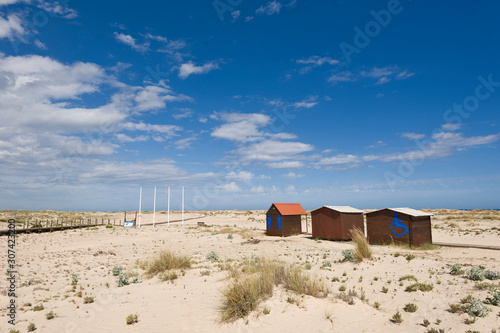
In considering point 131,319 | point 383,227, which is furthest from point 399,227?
point 131,319

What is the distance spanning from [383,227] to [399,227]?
4.14 feet

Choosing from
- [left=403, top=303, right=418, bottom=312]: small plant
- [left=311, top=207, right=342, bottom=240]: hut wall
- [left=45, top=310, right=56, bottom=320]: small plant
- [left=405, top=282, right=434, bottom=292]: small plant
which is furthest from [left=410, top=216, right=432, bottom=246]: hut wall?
[left=45, top=310, right=56, bottom=320]: small plant

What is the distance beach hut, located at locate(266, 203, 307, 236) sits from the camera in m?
33.0

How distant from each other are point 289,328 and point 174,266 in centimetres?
799

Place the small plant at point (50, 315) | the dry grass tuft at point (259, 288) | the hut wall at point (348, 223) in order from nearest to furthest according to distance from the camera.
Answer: the dry grass tuft at point (259, 288)
the small plant at point (50, 315)
the hut wall at point (348, 223)

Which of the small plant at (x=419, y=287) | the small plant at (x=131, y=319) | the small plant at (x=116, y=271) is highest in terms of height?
Answer: the small plant at (x=419, y=287)

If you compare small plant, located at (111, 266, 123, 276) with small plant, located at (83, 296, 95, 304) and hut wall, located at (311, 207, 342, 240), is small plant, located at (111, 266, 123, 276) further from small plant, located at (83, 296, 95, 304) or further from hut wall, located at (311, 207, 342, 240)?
hut wall, located at (311, 207, 342, 240)

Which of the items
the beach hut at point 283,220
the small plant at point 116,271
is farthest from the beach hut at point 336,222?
the small plant at point 116,271

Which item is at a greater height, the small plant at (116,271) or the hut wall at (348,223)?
the hut wall at (348,223)

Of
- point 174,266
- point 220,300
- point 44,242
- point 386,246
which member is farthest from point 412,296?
point 44,242

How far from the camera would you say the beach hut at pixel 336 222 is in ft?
90.9

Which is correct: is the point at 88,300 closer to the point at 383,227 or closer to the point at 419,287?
the point at 419,287

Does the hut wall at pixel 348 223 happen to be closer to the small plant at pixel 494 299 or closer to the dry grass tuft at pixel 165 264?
the dry grass tuft at pixel 165 264

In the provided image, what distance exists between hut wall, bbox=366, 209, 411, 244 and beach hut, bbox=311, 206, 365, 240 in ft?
8.34
